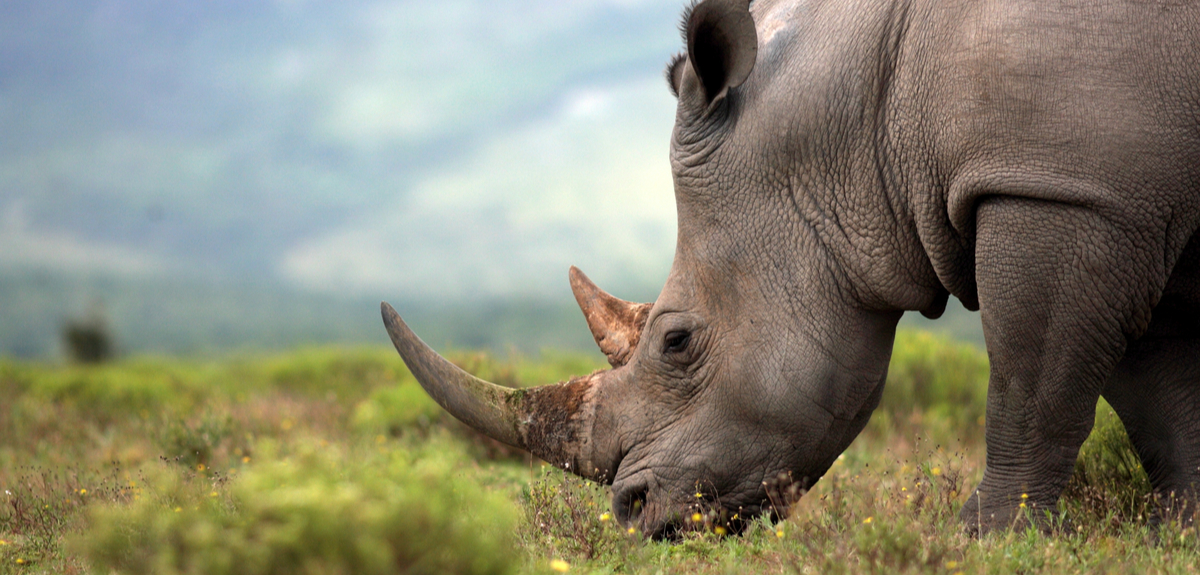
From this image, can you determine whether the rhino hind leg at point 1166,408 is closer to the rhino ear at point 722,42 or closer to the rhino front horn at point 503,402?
the rhino ear at point 722,42

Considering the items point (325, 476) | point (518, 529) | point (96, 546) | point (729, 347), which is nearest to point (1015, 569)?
point (729, 347)

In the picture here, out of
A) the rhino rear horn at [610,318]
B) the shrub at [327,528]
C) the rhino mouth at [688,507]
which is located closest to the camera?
the shrub at [327,528]

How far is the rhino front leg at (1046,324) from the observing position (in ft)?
11.1

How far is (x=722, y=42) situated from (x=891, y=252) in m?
1.03

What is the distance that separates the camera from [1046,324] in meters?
3.49

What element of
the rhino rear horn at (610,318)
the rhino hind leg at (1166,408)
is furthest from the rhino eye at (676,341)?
the rhino hind leg at (1166,408)

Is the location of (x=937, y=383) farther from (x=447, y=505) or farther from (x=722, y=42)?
(x=447, y=505)

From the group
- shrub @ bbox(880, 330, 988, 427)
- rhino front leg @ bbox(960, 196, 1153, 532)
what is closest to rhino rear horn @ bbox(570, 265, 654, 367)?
rhino front leg @ bbox(960, 196, 1153, 532)

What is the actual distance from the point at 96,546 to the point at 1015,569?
2.59 m

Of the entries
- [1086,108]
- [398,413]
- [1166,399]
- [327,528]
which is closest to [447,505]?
[327,528]

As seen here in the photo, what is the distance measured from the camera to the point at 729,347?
13.2 ft

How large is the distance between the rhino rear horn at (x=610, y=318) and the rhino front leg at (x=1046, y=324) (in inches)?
57.4

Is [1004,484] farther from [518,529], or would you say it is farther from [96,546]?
[96,546]

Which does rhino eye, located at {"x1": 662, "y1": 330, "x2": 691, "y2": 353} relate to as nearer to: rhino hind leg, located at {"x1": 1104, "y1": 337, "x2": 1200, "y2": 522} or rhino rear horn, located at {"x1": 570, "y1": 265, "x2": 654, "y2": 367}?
rhino rear horn, located at {"x1": 570, "y1": 265, "x2": 654, "y2": 367}
